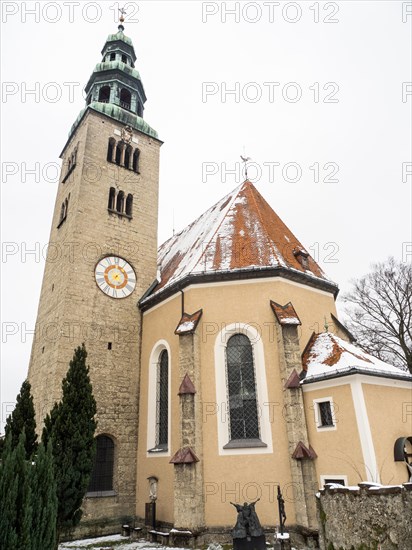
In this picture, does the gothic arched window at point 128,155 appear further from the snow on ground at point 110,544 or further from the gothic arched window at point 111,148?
the snow on ground at point 110,544

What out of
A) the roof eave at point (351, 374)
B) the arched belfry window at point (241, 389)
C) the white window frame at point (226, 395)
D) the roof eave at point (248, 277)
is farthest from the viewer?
the roof eave at point (248, 277)

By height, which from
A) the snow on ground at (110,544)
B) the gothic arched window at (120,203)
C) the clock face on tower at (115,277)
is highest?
the gothic arched window at (120,203)

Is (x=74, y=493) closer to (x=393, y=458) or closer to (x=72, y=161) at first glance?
(x=393, y=458)

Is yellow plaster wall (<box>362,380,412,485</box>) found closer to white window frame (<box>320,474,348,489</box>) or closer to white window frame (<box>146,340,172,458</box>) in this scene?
white window frame (<box>320,474,348,489</box>)

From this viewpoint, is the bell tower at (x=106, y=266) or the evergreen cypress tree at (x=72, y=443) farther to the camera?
A: the bell tower at (x=106, y=266)

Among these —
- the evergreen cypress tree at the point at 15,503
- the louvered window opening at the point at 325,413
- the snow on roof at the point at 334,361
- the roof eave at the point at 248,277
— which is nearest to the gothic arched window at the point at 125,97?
the roof eave at the point at 248,277

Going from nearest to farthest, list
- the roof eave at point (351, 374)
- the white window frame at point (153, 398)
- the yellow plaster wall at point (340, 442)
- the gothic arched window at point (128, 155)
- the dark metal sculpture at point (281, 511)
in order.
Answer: the dark metal sculpture at point (281, 511), the yellow plaster wall at point (340, 442), the roof eave at point (351, 374), the white window frame at point (153, 398), the gothic arched window at point (128, 155)

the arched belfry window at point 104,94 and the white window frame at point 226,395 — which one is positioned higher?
the arched belfry window at point 104,94

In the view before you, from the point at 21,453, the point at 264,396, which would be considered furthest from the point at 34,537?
the point at 264,396

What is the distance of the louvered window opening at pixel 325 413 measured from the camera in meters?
Answer: 10.5

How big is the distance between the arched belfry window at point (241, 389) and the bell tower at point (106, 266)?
4.50 metres

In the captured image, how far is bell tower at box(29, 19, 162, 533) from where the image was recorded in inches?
536

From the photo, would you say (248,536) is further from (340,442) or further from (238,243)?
(238,243)

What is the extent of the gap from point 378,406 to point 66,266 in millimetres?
11788
